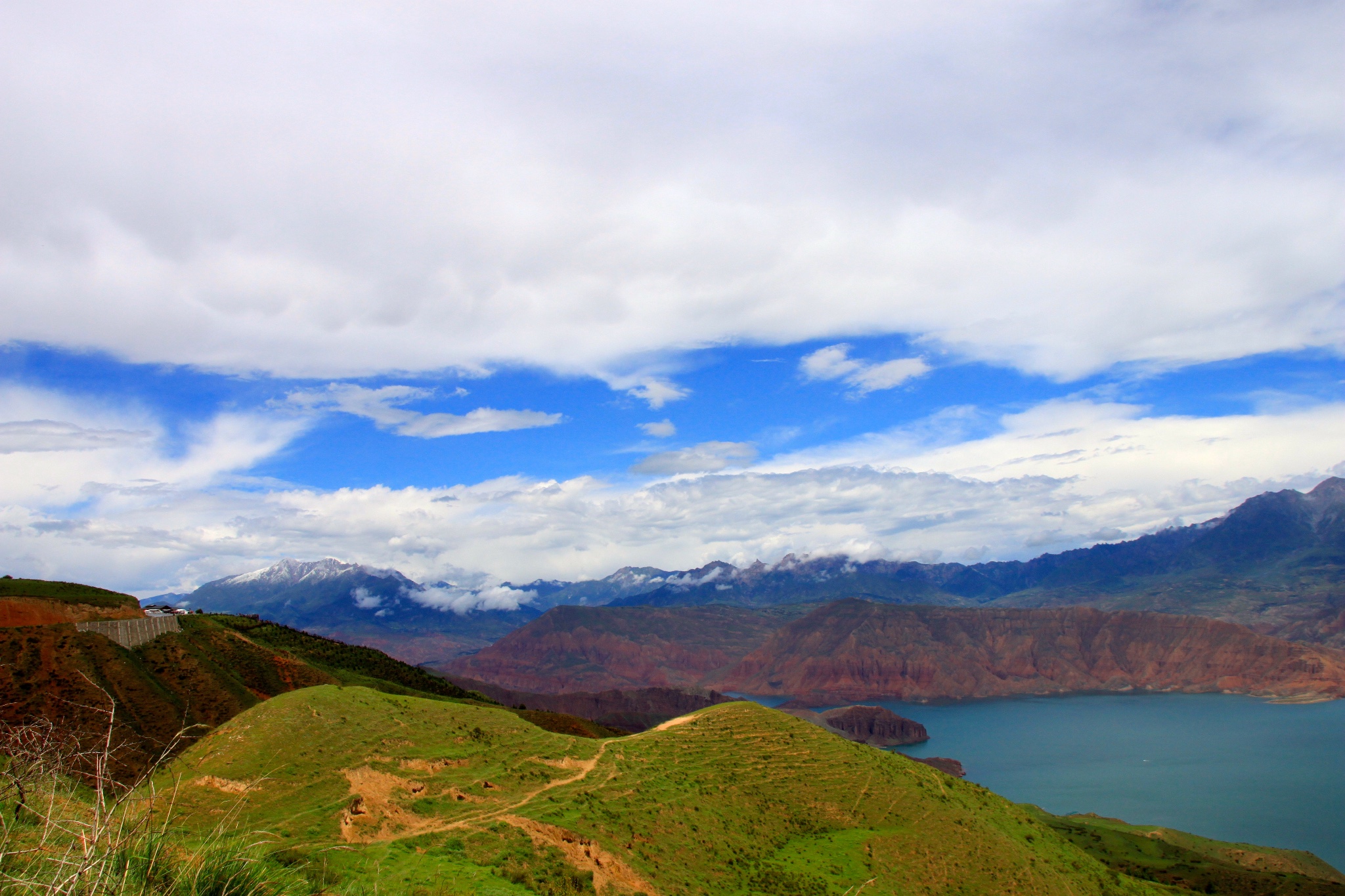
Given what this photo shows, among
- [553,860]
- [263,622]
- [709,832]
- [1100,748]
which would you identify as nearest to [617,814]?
[709,832]

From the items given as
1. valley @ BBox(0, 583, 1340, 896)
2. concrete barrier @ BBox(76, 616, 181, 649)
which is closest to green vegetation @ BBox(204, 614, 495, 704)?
concrete barrier @ BBox(76, 616, 181, 649)

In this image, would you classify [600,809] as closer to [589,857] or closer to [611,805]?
[611,805]

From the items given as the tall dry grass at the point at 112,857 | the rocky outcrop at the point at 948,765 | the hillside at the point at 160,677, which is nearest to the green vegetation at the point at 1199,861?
the hillside at the point at 160,677

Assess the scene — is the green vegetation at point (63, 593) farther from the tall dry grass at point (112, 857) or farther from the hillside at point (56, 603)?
the tall dry grass at point (112, 857)

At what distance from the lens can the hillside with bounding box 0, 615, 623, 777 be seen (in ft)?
156

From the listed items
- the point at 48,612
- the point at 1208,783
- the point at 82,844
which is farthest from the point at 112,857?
the point at 1208,783

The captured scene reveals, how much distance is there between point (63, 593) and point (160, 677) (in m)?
14.6

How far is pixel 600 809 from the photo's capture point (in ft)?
101

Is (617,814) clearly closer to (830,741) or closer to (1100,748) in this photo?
(830,741)

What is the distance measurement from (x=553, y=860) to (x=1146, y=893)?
4755cm

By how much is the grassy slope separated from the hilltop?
0.39 ft

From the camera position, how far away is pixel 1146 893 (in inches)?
1964

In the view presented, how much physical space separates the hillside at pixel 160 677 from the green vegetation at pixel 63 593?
558cm

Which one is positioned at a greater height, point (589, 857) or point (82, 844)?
point (82, 844)
